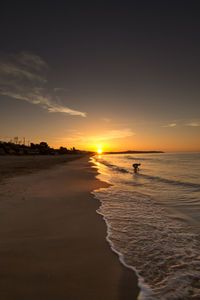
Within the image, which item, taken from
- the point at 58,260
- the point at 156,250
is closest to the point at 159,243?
the point at 156,250

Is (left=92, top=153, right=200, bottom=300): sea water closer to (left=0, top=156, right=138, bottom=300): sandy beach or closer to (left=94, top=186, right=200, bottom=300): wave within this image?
(left=94, top=186, right=200, bottom=300): wave

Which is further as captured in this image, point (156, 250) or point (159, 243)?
point (159, 243)

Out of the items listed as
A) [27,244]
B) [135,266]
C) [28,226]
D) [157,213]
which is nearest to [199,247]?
[135,266]

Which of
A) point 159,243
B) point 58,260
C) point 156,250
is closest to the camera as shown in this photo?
point 58,260

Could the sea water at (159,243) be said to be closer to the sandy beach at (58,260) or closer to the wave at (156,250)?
the wave at (156,250)

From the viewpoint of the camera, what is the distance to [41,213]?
229 inches

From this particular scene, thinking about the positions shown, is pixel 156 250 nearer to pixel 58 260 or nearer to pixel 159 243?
pixel 159 243

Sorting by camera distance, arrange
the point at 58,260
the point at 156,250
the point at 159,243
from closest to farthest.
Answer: the point at 58,260, the point at 156,250, the point at 159,243

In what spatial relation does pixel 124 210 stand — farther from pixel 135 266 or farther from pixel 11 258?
pixel 11 258

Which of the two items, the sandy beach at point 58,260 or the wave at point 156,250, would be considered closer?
the sandy beach at point 58,260

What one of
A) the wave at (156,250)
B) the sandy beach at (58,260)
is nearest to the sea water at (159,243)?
the wave at (156,250)

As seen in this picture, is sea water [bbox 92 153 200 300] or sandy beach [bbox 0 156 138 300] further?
sea water [bbox 92 153 200 300]

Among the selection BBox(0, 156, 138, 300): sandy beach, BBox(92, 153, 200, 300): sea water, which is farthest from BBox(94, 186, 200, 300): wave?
BBox(0, 156, 138, 300): sandy beach

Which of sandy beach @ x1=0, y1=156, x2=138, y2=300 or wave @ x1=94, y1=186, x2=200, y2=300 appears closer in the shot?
sandy beach @ x1=0, y1=156, x2=138, y2=300
